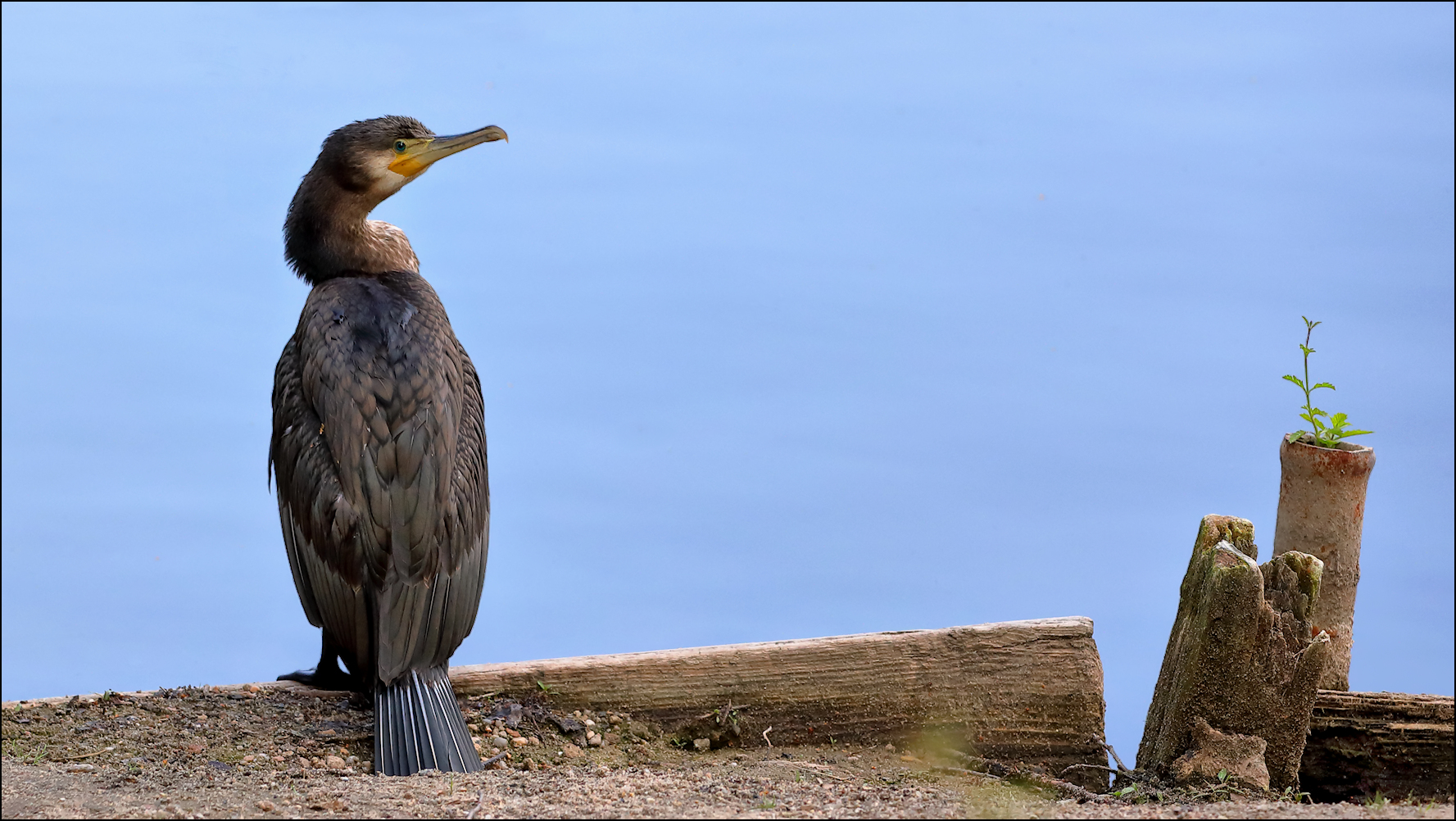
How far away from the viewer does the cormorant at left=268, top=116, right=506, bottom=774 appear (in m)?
3.81

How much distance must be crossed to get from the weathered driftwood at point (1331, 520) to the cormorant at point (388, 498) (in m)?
2.51

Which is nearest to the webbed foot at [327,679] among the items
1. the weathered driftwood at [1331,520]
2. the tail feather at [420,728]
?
the tail feather at [420,728]

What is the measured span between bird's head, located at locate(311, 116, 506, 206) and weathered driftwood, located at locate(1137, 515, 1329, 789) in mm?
2601

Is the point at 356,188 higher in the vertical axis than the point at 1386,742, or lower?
higher

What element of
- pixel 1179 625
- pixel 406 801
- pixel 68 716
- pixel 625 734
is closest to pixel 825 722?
pixel 625 734

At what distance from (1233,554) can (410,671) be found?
7.69 feet

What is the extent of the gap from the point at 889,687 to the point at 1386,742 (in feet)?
5.15

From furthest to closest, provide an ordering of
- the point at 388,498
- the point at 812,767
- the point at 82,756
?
the point at 812,767, the point at 388,498, the point at 82,756

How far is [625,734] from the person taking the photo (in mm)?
4230

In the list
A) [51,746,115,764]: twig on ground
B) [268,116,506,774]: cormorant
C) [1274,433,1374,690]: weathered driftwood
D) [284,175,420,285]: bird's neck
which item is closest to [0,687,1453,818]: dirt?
[51,746,115,764]: twig on ground

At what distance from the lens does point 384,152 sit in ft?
14.4

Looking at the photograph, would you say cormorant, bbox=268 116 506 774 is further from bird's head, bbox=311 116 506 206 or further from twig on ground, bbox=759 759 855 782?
twig on ground, bbox=759 759 855 782

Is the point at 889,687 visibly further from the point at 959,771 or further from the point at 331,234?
the point at 331,234

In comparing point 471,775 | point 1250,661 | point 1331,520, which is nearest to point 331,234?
point 471,775
